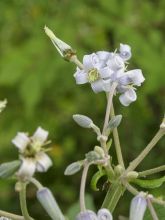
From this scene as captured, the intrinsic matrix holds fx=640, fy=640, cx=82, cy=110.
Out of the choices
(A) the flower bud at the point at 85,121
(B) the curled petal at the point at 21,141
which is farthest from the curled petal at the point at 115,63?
(B) the curled petal at the point at 21,141

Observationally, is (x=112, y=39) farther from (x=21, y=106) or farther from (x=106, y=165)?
(x=106, y=165)

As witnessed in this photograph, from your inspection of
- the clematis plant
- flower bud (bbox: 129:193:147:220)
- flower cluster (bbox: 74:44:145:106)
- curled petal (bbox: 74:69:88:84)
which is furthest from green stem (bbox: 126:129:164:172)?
curled petal (bbox: 74:69:88:84)

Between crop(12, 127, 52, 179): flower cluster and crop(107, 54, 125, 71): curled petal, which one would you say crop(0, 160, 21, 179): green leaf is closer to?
crop(12, 127, 52, 179): flower cluster

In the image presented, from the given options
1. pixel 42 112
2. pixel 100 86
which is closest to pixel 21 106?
pixel 42 112

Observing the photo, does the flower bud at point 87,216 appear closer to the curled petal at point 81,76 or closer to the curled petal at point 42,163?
the curled petal at point 42,163

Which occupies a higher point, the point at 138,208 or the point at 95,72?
the point at 95,72

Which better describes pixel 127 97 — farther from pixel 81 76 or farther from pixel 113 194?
pixel 113 194

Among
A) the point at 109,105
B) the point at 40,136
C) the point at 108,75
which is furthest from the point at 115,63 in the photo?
the point at 40,136
